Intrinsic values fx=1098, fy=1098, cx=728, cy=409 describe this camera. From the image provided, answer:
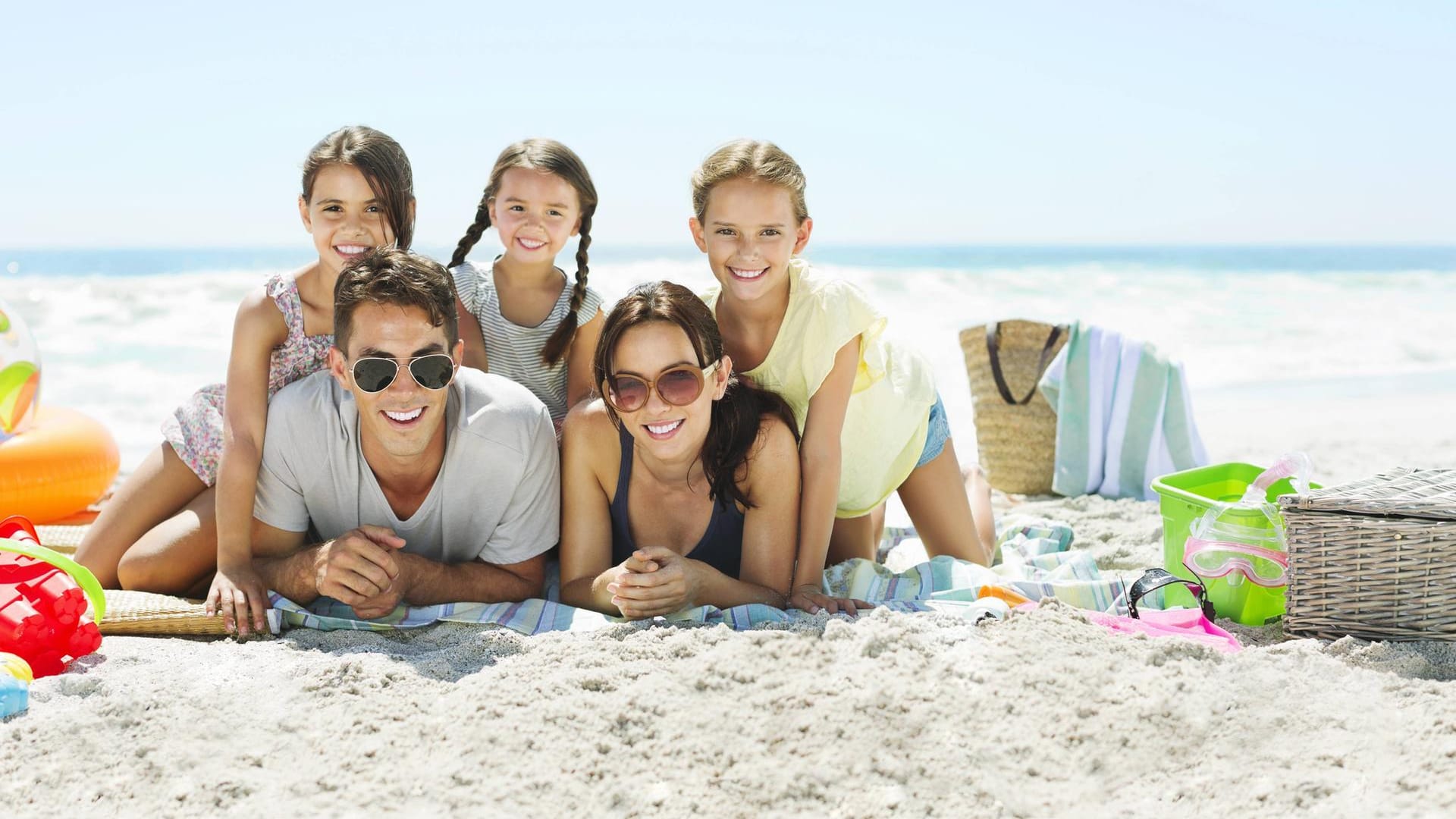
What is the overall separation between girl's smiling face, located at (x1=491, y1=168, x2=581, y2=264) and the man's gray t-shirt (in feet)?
2.52

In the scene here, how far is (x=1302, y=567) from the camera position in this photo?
316 cm

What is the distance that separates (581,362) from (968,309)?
48.6ft

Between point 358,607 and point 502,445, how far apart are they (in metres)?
0.64

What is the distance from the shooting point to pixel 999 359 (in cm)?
622

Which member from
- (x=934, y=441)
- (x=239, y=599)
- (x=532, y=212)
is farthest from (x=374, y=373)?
(x=934, y=441)

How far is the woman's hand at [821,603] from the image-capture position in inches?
129

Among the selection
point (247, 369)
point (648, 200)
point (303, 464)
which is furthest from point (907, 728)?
point (648, 200)

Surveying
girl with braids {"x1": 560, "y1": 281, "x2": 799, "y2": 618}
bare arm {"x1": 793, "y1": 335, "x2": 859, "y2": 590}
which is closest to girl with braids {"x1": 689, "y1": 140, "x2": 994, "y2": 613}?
bare arm {"x1": 793, "y1": 335, "x2": 859, "y2": 590}

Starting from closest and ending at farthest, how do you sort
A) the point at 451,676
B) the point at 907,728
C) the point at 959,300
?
the point at 907,728 → the point at 451,676 → the point at 959,300

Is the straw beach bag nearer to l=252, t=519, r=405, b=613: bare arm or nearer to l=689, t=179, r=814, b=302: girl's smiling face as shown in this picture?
l=689, t=179, r=814, b=302: girl's smiling face

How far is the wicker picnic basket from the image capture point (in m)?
2.99

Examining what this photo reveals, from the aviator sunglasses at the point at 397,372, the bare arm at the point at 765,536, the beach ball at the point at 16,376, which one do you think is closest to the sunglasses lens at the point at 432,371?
the aviator sunglasses at the point at 397,372

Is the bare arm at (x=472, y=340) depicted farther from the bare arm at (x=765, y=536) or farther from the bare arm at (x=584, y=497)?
the bare arm at (x=765, y=536)

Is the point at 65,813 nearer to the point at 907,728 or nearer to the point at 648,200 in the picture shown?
the point at 907,728
